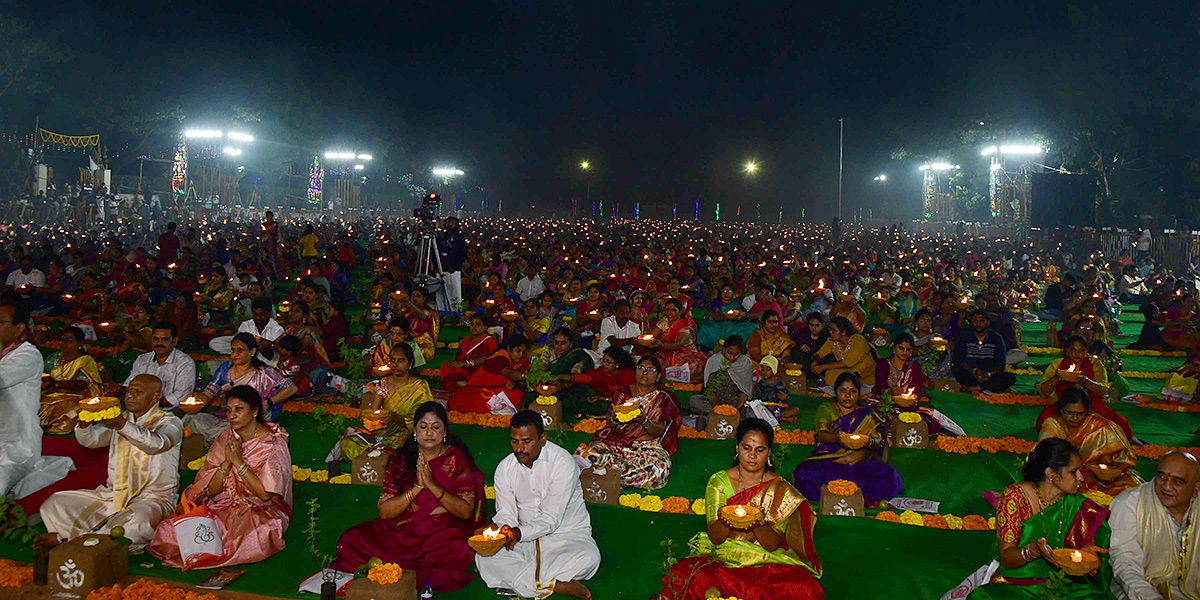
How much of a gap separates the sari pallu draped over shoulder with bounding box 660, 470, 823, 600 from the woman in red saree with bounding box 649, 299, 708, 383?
5.39 metres

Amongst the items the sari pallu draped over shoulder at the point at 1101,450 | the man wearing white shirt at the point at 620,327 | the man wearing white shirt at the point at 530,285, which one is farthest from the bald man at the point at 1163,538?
the man wearing white shirt at the point at 530,285

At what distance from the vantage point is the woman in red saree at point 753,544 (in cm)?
423

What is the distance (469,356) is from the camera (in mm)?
9375

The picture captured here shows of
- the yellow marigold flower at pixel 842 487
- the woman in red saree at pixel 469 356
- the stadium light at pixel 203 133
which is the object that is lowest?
the yellow marigold flower at pixel 842 487

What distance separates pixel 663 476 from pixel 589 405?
2117 millimetres

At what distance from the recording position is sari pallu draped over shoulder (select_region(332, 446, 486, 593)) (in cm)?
481

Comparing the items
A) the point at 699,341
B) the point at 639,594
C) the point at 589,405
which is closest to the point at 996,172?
the point at 699,341

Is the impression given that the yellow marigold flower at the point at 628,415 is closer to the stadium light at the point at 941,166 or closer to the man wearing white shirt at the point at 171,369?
the man wearing white shirt at the point at 171,369

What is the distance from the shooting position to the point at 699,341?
1127cm

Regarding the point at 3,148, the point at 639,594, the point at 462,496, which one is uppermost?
the point at 3,148

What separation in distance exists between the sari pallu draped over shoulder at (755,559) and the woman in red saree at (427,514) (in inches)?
45.6

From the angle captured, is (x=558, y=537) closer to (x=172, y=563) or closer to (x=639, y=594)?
(x=639, y=594)

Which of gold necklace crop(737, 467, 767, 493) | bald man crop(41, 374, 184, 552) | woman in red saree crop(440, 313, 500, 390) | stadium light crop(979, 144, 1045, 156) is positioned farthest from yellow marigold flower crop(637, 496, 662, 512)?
stadium light crop(979, 144, 1045, 156)

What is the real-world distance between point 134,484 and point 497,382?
3.69 m
